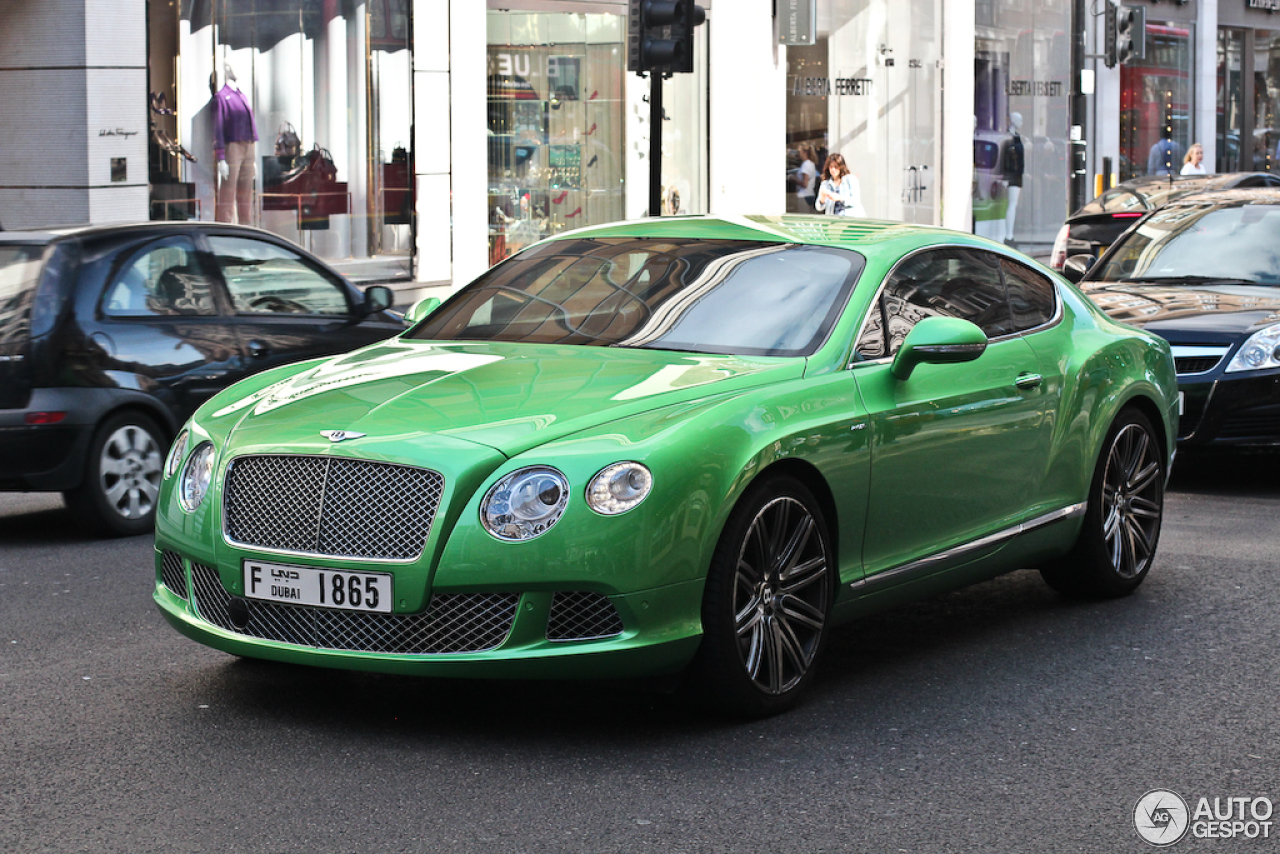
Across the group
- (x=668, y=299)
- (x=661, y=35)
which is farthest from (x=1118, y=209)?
(x=668, y=299)

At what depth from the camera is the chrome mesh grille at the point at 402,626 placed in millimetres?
4699

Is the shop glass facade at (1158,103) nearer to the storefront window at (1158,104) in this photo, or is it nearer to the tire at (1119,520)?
the storefront window at (1158,104)

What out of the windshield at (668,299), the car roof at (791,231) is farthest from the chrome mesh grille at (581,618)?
the car roof at (791,231)

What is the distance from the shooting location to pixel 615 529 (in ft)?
15.2

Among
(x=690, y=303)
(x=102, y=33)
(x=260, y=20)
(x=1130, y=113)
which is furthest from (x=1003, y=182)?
(x=690, y=303)

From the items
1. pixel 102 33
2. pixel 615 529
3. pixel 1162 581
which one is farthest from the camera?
pixel 102 33

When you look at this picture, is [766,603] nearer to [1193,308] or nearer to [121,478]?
[121,478]

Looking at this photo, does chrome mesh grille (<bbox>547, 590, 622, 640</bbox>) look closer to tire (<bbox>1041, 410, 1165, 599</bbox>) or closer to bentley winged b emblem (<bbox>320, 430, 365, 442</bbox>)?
bentley winged b emblem (<bbox>320, 430, 365, 442</bbox>)

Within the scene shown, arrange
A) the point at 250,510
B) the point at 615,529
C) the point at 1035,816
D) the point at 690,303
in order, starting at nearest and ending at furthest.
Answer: the point at 1035,816 < the point at 615,529 < the point at 250,510 < the point at 690,303

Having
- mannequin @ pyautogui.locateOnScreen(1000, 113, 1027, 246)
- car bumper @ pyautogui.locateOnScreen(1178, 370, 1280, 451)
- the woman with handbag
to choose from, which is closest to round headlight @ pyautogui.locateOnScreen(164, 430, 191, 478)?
car bumper @ pyautogui.locateOnScreen(1178, 370, 1280, 451)

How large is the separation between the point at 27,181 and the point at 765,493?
14015mm

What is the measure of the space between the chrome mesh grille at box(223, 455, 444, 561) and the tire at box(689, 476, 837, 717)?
0.84 m

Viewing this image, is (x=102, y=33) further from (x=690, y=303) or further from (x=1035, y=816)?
(x=1035, y=816)

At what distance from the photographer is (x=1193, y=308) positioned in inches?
397
